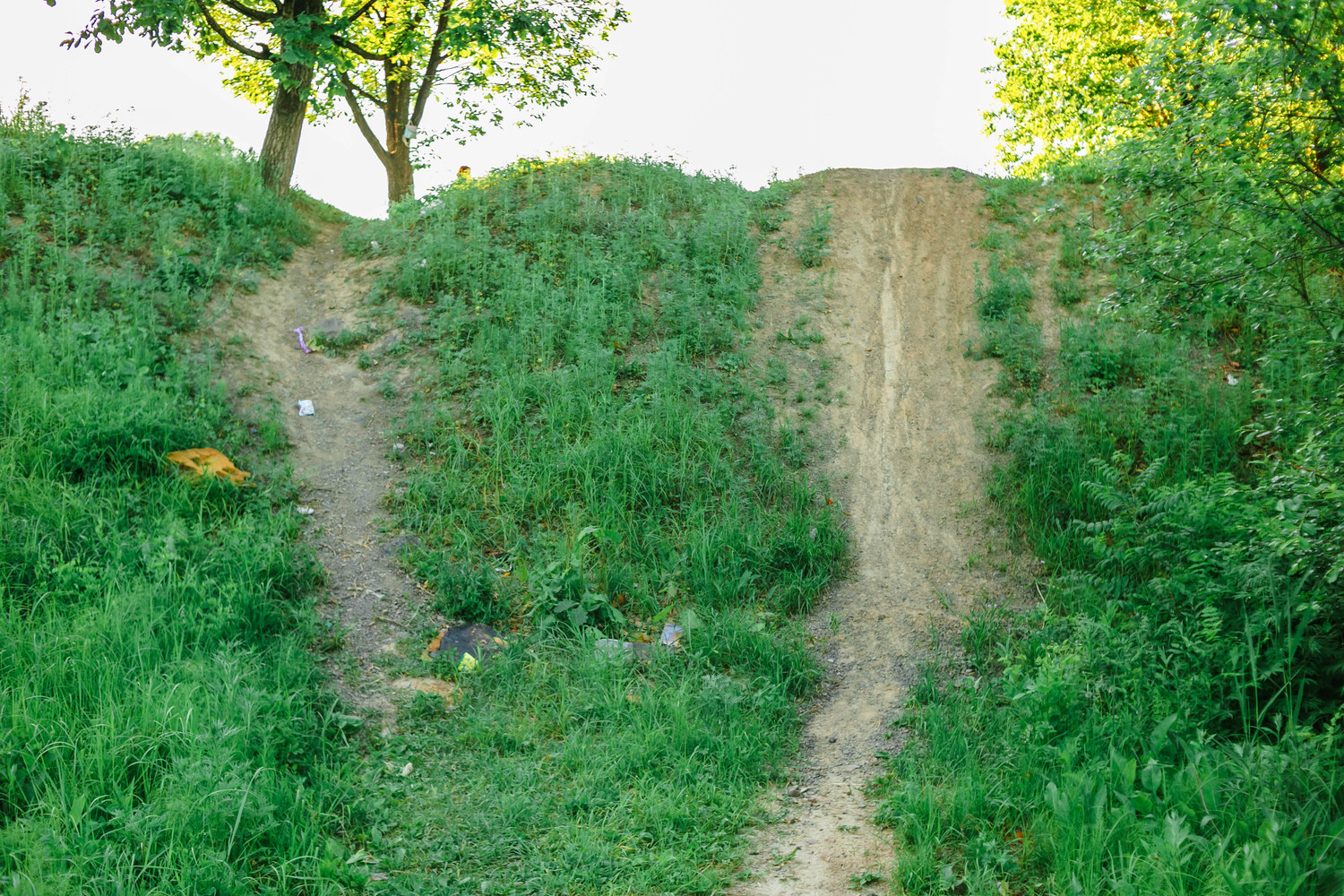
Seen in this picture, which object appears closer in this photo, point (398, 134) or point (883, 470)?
point (883, 470)

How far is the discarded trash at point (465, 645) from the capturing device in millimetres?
7137

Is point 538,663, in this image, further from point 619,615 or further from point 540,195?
point 540,195

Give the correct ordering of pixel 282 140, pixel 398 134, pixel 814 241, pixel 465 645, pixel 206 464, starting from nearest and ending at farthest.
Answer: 1. pixel 465 645
2. pixel 206 464
3. pixel 814 241
4. pixel 282 140
5. pixel 398 134

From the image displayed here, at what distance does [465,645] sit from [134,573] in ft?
8.12

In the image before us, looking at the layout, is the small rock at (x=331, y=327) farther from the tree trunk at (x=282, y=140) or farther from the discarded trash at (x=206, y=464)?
the tree trunk at (x=282, y=140)

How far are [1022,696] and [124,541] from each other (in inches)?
259

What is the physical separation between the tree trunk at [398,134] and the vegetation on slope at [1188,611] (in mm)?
12544

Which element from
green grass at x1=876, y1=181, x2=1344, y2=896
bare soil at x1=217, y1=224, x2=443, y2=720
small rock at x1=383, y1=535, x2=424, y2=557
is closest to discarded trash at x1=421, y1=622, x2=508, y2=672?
bare soil at x1=217, y1=224, x2=443, y2=720

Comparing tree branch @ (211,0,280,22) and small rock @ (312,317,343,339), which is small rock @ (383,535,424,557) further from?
tree branch @ (211,0,280,22)

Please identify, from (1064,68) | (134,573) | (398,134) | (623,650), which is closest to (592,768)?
(623,650)

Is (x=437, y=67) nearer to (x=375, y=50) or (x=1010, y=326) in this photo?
(x=375, y=50)

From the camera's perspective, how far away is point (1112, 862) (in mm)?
4234

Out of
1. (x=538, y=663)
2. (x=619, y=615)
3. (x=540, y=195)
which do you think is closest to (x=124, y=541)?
(x=538, y=663)

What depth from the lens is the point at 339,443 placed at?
9672 mm
